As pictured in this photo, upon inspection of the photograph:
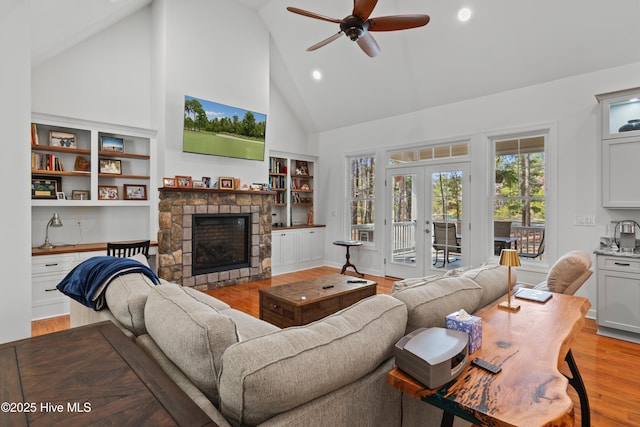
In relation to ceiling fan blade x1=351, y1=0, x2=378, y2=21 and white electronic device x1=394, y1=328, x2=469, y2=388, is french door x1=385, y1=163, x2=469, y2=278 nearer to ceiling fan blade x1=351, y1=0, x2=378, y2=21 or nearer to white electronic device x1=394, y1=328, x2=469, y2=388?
ceiling fan blade x1=351, y1=0, x2=378, y2=21

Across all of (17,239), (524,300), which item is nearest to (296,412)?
(524,300)

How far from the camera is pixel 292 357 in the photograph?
38.9 inches

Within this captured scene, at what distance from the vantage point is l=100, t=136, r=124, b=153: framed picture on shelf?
Answer: 4.70 metres

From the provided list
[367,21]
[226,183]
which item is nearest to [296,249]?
[226,183]

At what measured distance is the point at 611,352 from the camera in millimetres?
3072

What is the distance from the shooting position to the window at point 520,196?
176 inches

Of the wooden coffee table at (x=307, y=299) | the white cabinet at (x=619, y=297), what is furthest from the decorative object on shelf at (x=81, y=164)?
the white cabinet at (x=619, y=297)

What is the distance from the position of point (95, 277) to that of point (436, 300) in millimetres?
1943

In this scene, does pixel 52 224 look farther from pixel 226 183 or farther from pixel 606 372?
pixel 606 372

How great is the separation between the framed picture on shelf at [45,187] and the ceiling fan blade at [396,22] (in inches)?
173

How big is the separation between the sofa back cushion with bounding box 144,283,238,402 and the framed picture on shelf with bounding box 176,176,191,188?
3910 millimetres

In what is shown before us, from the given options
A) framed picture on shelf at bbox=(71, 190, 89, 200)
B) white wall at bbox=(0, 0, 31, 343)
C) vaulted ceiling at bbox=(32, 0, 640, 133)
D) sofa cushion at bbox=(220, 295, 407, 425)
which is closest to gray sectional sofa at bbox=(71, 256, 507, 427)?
sofa cushion at bbox=(220, 295, 407, 425)

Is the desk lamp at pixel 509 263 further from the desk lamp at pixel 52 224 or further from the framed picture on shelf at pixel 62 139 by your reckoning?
the framed picture on shelf at pixel 62 139

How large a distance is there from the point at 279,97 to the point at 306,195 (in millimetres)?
2178
